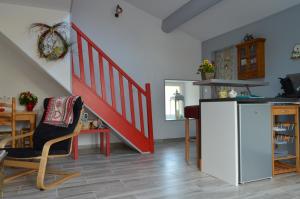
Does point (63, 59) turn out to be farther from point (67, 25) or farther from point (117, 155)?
point (117, 155)

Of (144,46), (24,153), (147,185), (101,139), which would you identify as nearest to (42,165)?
(24,153)

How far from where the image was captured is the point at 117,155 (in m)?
4.00

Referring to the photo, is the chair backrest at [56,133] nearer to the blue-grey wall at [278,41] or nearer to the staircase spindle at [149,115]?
the staircase spindle at [149,115]

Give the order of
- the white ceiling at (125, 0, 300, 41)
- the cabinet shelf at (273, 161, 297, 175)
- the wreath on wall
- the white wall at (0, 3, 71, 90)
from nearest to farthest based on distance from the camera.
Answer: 1. the cabinet shelf at (273, 161, 297, 175)
2. the white wall at (0, 3, 71, 90)
3. the wreath on wall
4. the white ceiling at (125, 0, 300, 41)

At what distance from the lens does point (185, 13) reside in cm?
453

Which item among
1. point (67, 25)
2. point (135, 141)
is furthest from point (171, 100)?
point (67, 25)

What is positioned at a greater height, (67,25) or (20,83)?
(67,25)

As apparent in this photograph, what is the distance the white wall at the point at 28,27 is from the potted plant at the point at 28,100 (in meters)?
0.94

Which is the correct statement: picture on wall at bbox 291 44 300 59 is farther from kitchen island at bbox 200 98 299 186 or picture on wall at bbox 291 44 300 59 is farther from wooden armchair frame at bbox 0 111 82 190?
wooden armchair frame at bbox 0 111 82 190

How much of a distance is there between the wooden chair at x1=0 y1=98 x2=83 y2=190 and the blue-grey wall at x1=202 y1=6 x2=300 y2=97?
129 inches

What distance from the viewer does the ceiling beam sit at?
4.09m

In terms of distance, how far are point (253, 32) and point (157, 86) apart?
2.24 metres

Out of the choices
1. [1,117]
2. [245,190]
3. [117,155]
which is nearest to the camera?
[245,190]

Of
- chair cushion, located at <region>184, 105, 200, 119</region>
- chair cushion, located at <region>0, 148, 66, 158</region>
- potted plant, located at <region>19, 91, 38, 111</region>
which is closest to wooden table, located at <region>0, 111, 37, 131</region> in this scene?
potted plant, located at <region>19, 91, 38, 111</region>
